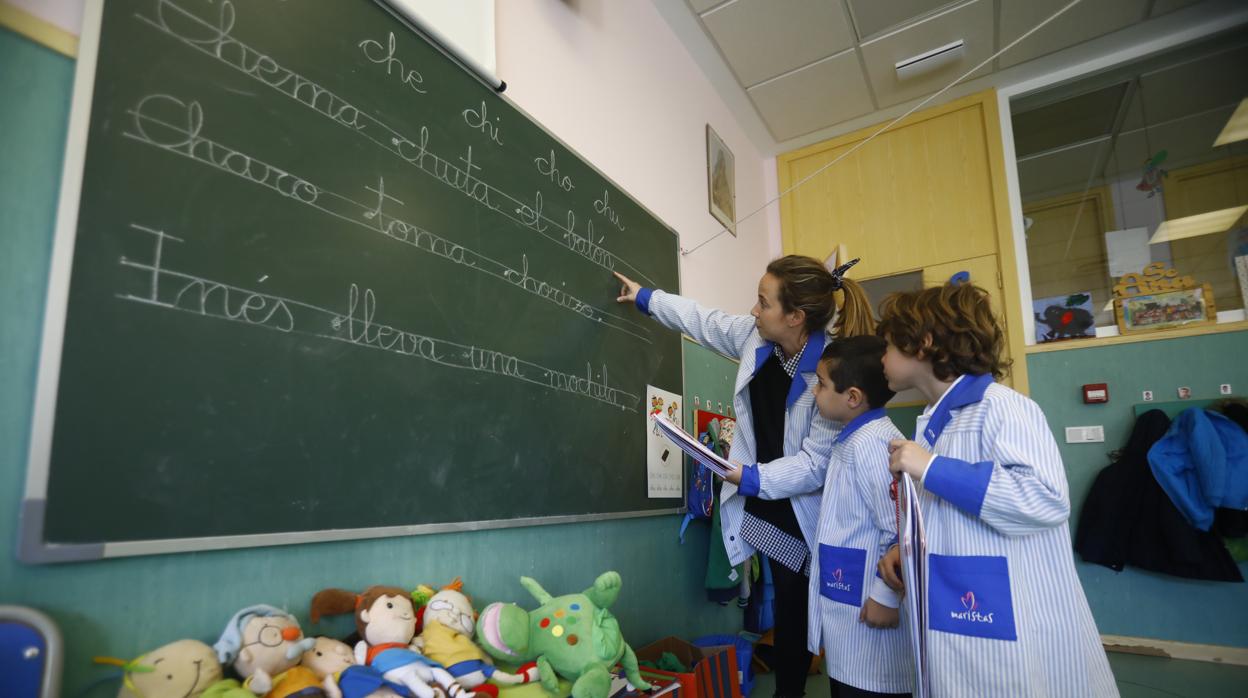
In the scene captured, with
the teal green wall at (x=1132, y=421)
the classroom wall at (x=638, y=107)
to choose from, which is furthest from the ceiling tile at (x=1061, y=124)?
the classroom wall at (x=638, y=107)

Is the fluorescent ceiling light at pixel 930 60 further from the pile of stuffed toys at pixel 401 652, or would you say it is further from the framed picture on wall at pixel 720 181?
the pile of stuffed toys at pixel 401 652

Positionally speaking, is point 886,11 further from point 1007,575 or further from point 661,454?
point 1007,575

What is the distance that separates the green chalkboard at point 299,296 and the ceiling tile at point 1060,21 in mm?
2734

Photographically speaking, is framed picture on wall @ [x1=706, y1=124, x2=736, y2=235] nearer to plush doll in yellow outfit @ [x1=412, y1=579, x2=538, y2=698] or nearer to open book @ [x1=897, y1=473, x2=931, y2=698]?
open book @ [x1=897, y1=473, x2=931, y2=698]

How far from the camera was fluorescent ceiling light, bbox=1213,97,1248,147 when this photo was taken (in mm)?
3406

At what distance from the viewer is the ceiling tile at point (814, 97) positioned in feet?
11.7

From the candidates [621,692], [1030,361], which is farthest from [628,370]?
[1030,361]

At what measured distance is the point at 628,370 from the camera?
2252 mm

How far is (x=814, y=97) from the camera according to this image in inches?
151

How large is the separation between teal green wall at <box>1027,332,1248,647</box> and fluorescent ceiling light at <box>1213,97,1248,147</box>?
45.5 inches

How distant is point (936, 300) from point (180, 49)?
4.96 ft

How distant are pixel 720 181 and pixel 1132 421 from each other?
96.9 inches

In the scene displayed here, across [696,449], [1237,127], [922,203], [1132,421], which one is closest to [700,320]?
[696,449]

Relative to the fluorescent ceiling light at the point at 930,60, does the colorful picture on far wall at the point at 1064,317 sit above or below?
below
